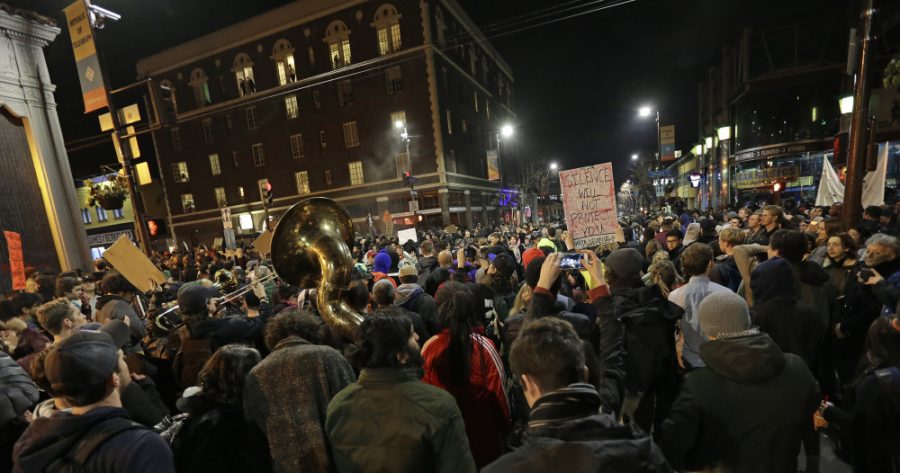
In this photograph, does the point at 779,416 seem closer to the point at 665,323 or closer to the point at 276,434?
the point at 665,323

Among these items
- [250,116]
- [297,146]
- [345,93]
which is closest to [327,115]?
[345,93]

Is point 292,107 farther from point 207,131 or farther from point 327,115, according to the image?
point 207,131

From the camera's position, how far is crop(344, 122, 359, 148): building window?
29875mm

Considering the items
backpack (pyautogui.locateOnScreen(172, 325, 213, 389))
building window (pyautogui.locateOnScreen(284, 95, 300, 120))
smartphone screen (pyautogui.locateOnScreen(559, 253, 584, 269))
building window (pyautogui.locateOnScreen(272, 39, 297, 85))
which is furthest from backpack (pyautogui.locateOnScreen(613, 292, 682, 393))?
building window (pyautogui.locateOnScreen(272, 39, 297, 85))

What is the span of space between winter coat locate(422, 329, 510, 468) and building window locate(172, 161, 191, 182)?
4099cm

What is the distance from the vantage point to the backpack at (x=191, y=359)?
3.17 metres

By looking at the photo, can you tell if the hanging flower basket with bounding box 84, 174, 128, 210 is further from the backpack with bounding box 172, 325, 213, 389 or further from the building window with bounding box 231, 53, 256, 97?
the building window with bounding box 231, 53, 256, 97

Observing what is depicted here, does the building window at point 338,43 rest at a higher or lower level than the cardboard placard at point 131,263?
higher

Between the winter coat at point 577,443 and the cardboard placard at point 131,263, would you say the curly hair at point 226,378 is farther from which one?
the cardboard placard at point 131,263

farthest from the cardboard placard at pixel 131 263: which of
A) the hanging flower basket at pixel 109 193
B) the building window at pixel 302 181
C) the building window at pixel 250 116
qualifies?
the building window at pixel 250 116

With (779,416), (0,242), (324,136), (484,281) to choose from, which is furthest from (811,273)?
(324,136)

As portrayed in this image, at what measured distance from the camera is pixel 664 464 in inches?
47.5

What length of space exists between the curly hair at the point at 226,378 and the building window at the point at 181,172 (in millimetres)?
40482

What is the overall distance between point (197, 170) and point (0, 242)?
92.5 feet
